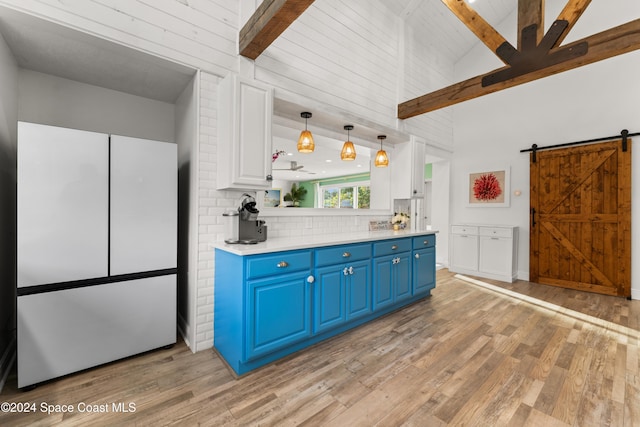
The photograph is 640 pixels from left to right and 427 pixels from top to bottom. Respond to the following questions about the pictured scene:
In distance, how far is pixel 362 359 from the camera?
7.42 ft

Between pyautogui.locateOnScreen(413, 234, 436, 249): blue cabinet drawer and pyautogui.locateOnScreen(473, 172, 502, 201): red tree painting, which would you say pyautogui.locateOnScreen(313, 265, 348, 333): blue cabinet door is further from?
pyautogui.locateOnScreen(473, 172, 502, 201): red tree painting

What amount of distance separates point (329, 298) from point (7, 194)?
269 centimetres

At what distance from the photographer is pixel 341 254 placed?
2.57 meters

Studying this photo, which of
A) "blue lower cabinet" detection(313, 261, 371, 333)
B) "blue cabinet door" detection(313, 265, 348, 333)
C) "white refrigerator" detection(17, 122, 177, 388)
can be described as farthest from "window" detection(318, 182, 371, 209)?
"white refrigerator" detection(17, 122, 177, 388)

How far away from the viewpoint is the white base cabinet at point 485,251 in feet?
15.5

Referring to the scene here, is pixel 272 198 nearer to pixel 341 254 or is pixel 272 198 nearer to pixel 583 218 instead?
pixel 341 254

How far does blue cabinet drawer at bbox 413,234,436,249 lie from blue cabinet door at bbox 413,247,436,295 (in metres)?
0.05

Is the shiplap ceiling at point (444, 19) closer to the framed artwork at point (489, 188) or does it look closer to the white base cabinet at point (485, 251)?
the framed artwork at point (489, 188)

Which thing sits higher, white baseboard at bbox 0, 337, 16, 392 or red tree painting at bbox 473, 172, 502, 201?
red tree painting at bbox 473, 172, 502, 201

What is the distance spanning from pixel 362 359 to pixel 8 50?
3578 mm

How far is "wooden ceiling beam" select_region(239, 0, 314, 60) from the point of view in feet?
6.64

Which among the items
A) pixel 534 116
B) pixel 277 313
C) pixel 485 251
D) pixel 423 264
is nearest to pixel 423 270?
pixel 423 264

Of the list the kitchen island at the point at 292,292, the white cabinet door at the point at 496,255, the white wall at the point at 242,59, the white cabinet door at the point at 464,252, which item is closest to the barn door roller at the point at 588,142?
the white cabinet door at the point at 496,255

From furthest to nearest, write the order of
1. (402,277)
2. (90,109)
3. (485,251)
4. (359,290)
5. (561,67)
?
(485,251) → (402,277) → (561,67) → (359,290) → (90,109)
